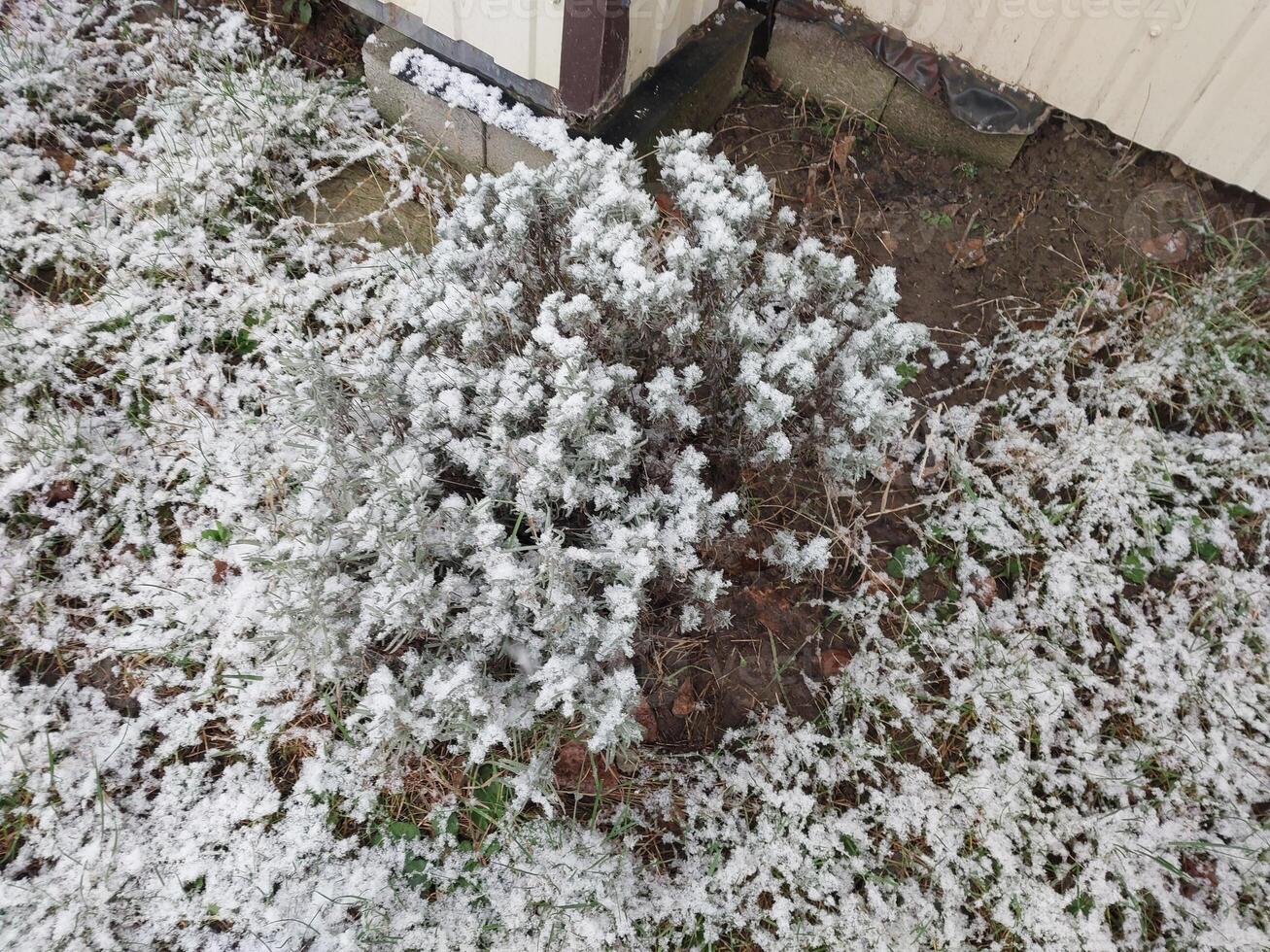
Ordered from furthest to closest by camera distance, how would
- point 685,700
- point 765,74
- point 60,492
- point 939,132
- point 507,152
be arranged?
point 765,74
point 939,132
point 507,152
point 60,492
point 685,700

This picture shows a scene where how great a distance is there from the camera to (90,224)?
255 centimetres

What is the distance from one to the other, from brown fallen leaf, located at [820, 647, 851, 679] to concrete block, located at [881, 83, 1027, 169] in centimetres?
204

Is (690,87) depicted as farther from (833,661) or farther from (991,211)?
(833,661)

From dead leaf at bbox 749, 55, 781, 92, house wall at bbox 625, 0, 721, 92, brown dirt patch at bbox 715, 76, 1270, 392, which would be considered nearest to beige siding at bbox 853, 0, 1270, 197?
brown dirt patch at bbox 715, 76, 1270, 392

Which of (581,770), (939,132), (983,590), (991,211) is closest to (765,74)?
(939,132)

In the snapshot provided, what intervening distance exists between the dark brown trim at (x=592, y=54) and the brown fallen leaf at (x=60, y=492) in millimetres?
1886

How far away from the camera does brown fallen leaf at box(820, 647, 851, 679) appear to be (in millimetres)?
2176

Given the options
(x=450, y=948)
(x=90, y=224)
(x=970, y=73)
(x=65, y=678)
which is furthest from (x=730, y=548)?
(x=90, y=224)

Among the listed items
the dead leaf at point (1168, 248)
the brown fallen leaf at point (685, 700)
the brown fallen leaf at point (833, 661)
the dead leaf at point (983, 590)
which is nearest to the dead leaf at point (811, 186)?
the dead leaf at point (1168, 248)

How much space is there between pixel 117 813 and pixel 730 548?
1636 millimetres

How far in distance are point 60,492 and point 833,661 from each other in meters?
2.22

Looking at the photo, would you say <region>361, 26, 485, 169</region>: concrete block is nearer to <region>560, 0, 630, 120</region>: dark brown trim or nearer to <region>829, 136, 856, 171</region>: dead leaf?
<region>560, 0, 630, 120</region>: dark brown trim

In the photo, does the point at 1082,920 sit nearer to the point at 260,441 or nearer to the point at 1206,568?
the point at 1206,568

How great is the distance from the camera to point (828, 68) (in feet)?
10.1
